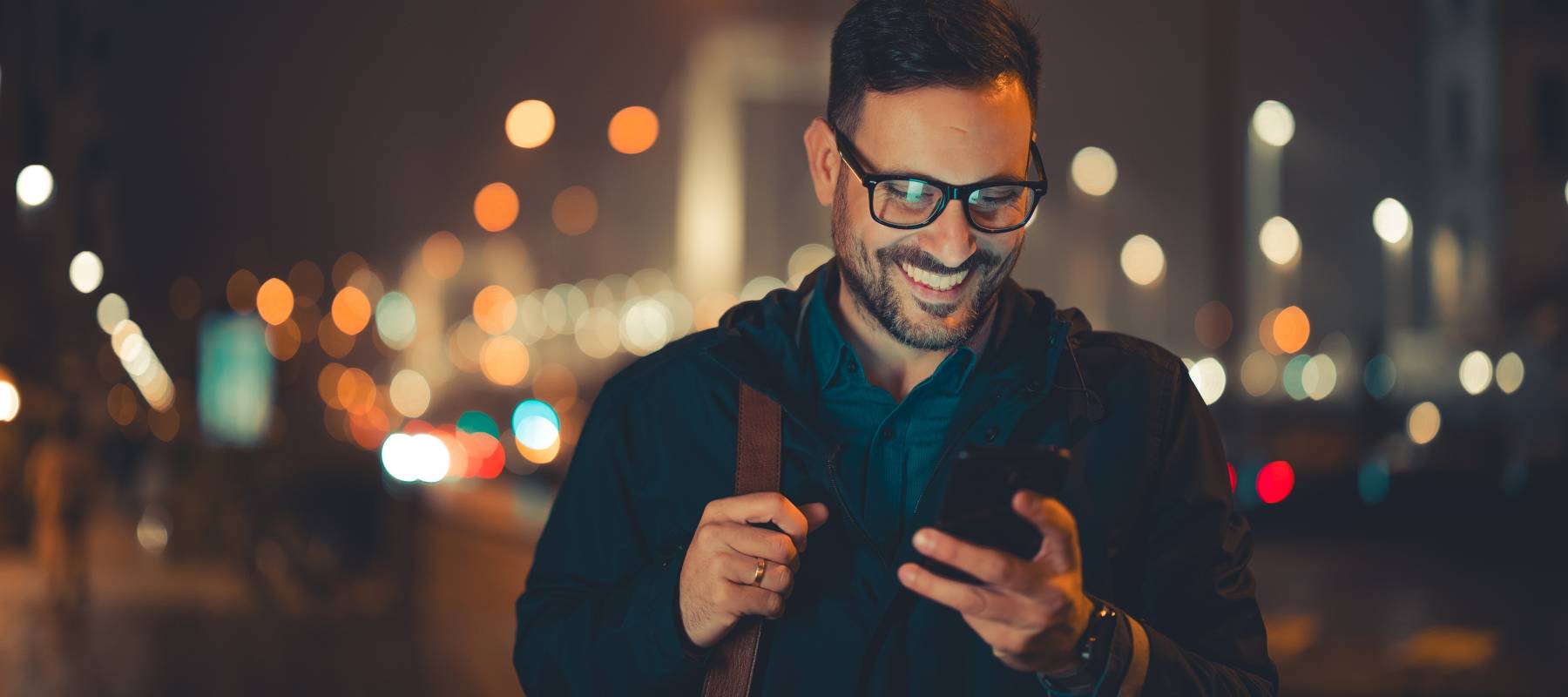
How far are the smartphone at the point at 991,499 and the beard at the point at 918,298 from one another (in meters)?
0.48

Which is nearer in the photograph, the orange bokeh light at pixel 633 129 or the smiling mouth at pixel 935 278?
the smiling mouth at pixel 935 278

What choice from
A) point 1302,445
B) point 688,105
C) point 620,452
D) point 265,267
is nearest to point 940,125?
point 620,452

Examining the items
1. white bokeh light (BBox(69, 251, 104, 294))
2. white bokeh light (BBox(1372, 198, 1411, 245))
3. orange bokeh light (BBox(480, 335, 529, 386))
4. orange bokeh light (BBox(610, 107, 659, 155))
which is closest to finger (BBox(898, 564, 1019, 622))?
white bokeh light (BBox(69, 251, 104, 294))

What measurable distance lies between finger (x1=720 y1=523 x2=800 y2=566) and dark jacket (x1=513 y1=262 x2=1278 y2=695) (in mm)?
242

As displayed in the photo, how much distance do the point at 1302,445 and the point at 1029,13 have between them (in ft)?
72.0

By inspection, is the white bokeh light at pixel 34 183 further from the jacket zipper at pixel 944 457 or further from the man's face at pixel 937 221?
the jacket zipper at pixel 944 457

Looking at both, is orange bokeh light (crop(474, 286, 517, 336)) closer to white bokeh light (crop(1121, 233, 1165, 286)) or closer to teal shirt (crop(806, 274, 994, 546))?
white bokeh light (crop(1121, 233, 1165, 286))

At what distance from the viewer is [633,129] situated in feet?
43.0

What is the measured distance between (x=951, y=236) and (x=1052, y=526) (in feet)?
2.13

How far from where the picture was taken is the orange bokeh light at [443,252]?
4369cm

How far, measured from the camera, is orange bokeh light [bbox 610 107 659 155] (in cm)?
1288

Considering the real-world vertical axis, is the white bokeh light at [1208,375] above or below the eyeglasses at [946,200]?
below

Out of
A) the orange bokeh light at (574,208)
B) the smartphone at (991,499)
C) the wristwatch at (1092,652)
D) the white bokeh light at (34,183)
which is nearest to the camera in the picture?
the smartphone at (991,499)

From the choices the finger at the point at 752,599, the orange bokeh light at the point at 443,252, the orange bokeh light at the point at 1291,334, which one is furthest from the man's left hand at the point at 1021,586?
the orange bokeh light at the point at 1291,334
